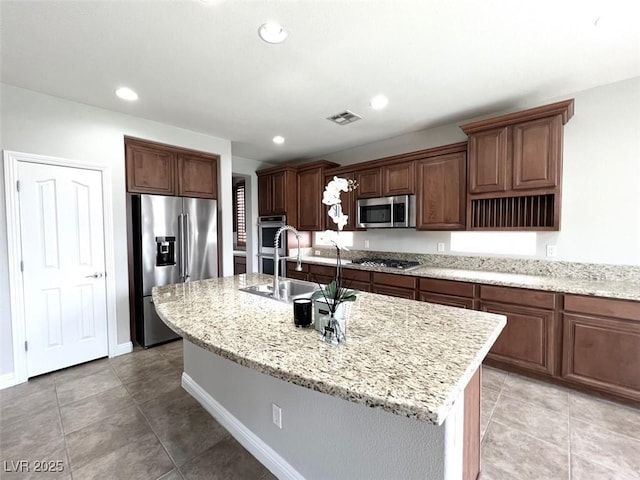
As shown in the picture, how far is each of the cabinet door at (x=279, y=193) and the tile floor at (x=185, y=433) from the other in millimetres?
2950

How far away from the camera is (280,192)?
4758mm

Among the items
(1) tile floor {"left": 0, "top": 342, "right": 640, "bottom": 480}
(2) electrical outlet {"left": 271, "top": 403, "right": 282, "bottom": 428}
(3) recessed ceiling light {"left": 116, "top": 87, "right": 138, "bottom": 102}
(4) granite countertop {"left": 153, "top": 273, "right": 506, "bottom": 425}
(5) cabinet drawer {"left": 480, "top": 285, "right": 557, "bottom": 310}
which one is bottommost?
(1) tile floor {"left": 0, "top": 342, "right": 640, "bottom": 480}

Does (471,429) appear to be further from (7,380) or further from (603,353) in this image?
(7,380)

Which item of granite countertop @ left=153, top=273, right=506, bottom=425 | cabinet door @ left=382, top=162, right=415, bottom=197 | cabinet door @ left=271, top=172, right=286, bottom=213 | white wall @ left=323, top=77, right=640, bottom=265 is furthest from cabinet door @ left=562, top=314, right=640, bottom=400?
cabinet door @ left=271, top=172, right=286, bottom=213

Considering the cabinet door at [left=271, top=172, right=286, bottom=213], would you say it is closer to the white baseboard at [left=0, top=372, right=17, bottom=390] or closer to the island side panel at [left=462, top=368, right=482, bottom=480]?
the white baseboard at [left=0, top=372, right=17, bottom=390]

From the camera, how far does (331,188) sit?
1192 millimetres

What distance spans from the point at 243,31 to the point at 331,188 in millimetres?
1369

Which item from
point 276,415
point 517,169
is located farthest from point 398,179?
point 276,415

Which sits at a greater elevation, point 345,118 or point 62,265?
point 345,118

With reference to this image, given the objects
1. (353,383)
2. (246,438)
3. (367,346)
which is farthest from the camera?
(246,438)

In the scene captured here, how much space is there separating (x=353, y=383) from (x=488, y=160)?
2.85 metres

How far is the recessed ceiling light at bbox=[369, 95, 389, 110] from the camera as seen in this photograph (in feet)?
8.87

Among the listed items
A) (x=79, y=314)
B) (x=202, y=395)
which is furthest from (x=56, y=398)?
(x=202, y=395)

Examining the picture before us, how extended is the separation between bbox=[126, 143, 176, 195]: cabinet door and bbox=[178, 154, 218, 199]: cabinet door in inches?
4.2
